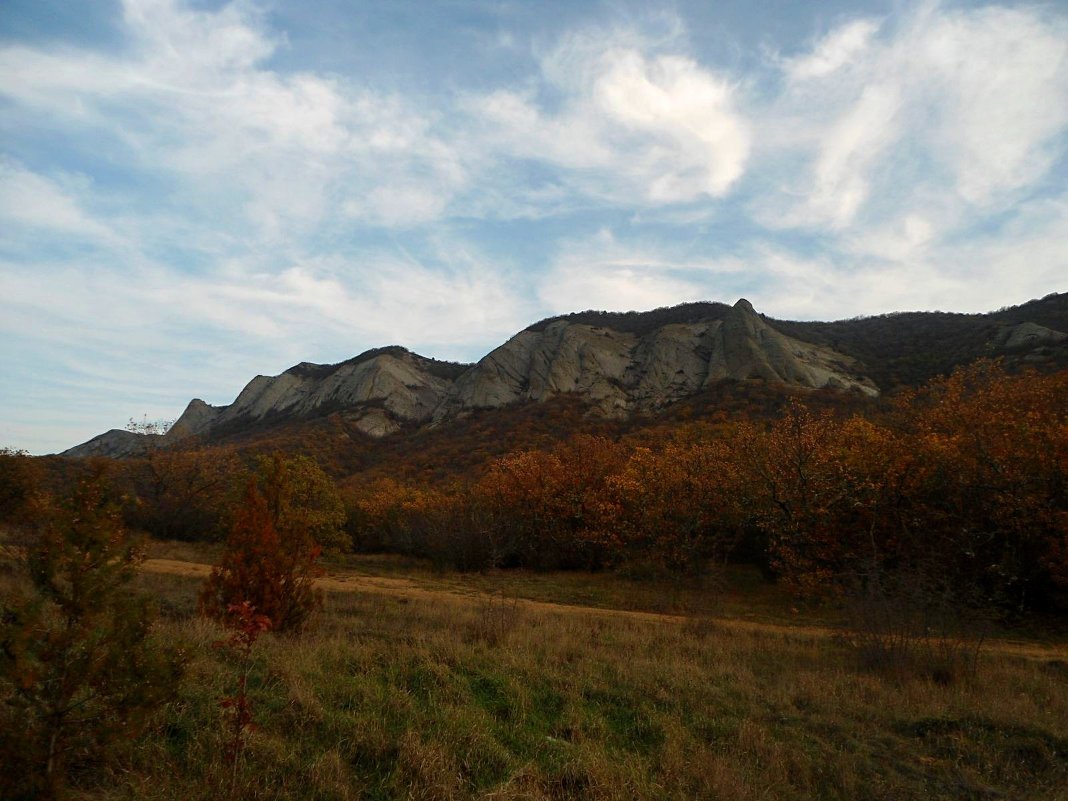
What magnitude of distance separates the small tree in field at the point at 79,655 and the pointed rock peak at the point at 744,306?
272 feet

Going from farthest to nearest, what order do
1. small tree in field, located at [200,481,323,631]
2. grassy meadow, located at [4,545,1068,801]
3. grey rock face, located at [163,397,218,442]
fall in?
1. grey rock face, located at [163,397,218,442]
2. small tree in field, located at [200,481,323,631]
3. grassy meadow, located at [4,545,1068,801]

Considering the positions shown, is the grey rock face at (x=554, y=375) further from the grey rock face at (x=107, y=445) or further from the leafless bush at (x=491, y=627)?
the leafless bush at (x=491, y=627)

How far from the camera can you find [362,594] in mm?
17375

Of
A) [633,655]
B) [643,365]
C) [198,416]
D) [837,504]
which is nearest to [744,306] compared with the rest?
[643,365]

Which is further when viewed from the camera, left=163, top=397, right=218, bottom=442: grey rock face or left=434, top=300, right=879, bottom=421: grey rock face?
left=163, top=397, right=218, bottom=442: grey rock face

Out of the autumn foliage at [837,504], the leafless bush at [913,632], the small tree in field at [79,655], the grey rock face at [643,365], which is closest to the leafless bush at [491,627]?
the leafless bush at [913,632]

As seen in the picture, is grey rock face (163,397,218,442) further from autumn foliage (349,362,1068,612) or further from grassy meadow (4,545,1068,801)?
→ grassy meadow (4,545,1068,801)

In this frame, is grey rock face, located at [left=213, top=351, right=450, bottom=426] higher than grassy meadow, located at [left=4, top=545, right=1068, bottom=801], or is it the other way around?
grey rock face, located at [left=213, top=351, right=450, bottom=426]

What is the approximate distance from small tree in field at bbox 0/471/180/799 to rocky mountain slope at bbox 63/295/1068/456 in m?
49.4

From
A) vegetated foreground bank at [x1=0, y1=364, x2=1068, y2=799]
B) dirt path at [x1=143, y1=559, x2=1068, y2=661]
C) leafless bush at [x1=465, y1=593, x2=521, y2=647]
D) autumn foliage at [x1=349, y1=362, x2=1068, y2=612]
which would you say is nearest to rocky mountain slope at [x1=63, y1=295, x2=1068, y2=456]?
dirt path at [x1=143, y1=559, x2=1068, y2=661]

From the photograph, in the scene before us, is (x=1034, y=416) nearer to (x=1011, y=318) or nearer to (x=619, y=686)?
(x=619, y=686)

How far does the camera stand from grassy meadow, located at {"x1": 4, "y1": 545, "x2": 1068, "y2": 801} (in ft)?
15.8

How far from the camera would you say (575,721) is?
664 cm

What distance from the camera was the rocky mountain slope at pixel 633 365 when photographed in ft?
211
